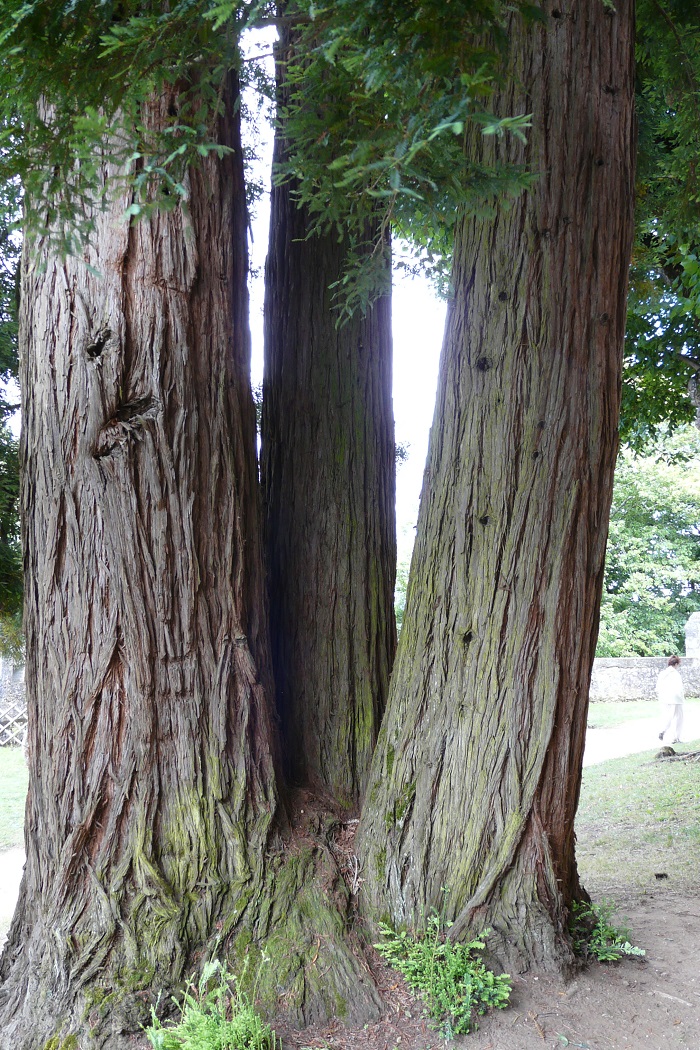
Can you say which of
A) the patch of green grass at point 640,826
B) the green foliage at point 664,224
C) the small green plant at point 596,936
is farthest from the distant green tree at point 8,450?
the patch of green grass at point 640,826

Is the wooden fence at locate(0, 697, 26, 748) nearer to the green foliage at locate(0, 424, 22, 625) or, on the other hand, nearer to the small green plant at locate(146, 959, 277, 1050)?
the green foliage at locate(0, 424, 22, 625)

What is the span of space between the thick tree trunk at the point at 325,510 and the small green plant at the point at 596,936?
1069 millimetres

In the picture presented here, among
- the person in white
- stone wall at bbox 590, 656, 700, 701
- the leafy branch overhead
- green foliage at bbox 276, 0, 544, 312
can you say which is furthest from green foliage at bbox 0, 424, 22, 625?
stone wall at bbox 590, 656, 700, 701

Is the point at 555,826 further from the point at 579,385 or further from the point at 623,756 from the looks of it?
the point at 623,756

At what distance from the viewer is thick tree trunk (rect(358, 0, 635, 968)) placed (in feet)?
10.1

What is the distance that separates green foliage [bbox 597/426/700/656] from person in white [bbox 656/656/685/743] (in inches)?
517

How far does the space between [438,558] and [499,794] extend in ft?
3.20

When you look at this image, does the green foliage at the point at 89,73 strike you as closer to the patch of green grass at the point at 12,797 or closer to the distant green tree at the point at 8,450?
the distant green tree at the point at 8,450

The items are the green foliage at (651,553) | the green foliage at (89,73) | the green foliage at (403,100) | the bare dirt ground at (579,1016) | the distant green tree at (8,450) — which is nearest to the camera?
the green foliage at (403,100)

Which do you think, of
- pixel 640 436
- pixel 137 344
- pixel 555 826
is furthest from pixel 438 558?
pixel 640 436

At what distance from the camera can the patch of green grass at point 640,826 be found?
552cm

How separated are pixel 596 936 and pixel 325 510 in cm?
225

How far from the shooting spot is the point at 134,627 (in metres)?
3.03

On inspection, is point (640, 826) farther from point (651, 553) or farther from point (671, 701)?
point (651, 553)
